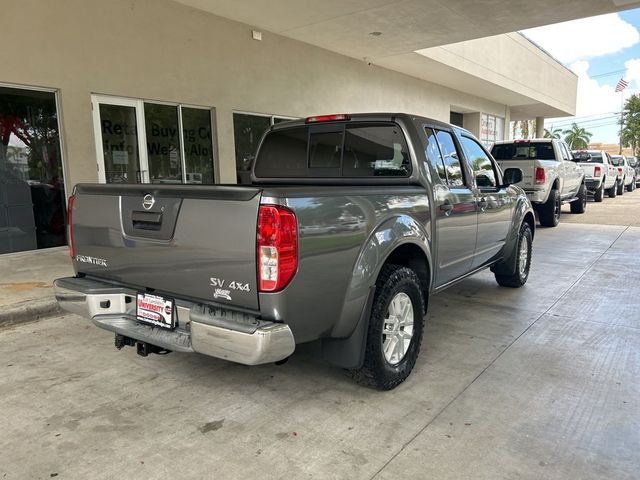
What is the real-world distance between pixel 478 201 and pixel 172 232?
3.07 m

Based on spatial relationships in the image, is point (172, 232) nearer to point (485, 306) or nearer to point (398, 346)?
point (398, 346)

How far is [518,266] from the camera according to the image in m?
6.12

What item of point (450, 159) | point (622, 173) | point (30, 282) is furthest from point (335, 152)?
point (622, 173)

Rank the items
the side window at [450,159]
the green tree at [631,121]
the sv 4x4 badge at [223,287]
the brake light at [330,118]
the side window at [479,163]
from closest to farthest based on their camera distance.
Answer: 1. the sv 4x4 badge at [223,287]
2. the brake light at [330,118]
3. the side window at [450,159]
4. the side window at [479,163]
5. the green tree at [631,121]

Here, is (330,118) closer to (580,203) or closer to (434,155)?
(434,155)

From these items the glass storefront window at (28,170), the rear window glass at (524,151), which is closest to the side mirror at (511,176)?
the rear window glass at (524,151)

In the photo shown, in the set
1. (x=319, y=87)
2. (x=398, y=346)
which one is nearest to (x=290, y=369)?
(x=398, y=346)

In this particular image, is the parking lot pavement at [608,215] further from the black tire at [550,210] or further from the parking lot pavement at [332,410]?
the parking lot pavement at [332,410]

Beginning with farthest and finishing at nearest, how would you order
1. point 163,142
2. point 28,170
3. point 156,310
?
point 163,142, point 28,170, point 156,310

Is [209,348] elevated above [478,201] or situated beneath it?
situated beneath

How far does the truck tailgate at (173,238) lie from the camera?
265cm

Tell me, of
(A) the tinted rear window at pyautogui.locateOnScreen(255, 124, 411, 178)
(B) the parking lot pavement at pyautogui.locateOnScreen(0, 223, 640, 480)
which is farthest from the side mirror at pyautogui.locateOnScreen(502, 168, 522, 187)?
(A) the tinted rear window at pyautogui.locateOnScreen(255, 124, 411, 178)

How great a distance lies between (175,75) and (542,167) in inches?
316

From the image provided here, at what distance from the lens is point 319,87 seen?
41.0 feet
